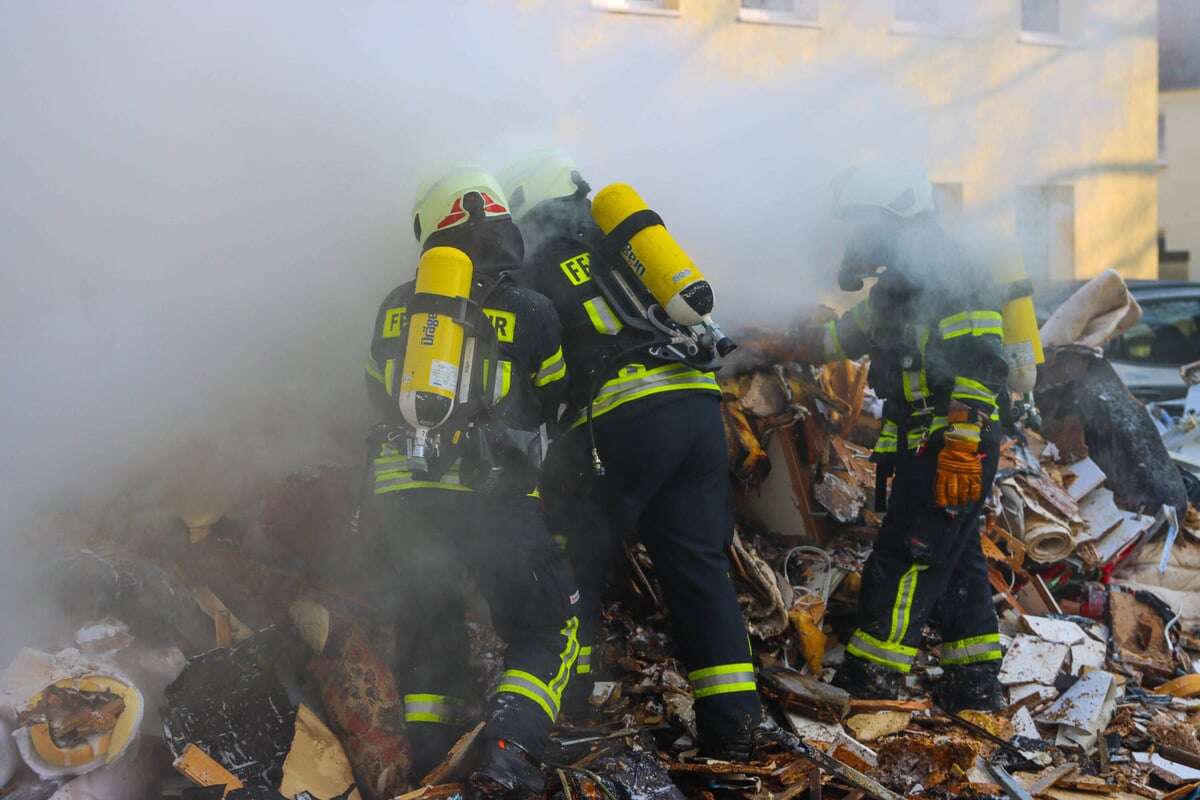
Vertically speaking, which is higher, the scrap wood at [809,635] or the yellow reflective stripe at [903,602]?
the yellow reflective stripe at [903,602]

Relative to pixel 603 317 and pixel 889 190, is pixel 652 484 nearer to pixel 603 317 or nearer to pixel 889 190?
pixel 603 317

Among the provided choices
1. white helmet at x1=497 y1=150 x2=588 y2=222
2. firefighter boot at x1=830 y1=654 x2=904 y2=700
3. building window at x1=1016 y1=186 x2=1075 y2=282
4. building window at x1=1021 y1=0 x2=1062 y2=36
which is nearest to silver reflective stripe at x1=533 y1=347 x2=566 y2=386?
white helmet at x1=497 y1=150 x2=588 y2=222

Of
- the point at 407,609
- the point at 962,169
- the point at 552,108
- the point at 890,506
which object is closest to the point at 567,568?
the point at 407,609

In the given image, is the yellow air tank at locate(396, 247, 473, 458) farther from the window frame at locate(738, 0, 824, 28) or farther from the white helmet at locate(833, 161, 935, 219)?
the window frame at locate(738, 0, 824, 28)

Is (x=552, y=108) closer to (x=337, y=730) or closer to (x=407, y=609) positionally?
(x=407, y=609)

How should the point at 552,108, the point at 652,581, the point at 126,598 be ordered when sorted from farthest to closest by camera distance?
1. the point at 552,108
2. the point at 652,581
3. the point at 126,598

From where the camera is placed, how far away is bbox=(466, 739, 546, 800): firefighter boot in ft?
8.48

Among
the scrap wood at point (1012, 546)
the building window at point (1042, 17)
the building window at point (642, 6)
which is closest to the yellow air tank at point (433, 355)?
the building window at point (642, 6)

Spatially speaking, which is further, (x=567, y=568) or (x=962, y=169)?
(x=962, y=169)

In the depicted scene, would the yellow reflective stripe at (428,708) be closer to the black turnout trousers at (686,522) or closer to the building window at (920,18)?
the black turnout trousers at (686,522)

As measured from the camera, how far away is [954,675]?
365 centimetres

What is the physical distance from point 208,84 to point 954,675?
332 cm

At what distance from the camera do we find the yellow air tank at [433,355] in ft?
8.80

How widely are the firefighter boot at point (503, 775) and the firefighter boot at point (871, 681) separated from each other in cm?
133
